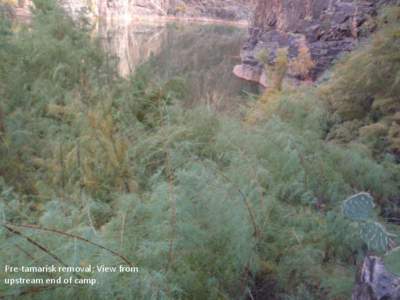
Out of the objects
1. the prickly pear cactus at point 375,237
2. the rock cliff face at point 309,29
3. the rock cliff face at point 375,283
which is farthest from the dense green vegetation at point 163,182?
the rock cliff face at point 309,29

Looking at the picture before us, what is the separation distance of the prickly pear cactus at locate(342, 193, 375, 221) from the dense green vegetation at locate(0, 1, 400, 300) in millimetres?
481

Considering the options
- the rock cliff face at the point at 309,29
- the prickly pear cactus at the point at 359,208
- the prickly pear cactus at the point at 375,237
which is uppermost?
the prickly pear cactus at the point at 359,208

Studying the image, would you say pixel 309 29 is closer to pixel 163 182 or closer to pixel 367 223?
pixel 163 182

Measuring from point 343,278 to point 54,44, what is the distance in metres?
4.26

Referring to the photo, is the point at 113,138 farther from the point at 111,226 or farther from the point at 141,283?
the point at 141,283

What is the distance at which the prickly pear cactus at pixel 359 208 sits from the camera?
2.01 metres

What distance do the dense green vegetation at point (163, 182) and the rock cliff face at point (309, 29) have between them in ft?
30.6

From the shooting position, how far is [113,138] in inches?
158

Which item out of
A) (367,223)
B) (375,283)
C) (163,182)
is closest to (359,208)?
(367,223)

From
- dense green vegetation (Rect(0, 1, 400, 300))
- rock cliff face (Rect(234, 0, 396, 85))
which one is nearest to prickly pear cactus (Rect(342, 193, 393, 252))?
dense green vegetation (Rect(0, 1, 400, 300))

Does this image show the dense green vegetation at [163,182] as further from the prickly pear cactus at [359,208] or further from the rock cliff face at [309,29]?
the rock cliff face at [309,29]

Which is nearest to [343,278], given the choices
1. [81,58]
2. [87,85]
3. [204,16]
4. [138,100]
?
[138,100]

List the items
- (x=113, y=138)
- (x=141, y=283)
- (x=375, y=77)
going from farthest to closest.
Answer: (x=375, y=77), (x=113, y=138), (x=141, y=283)

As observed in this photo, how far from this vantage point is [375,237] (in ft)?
6.18
